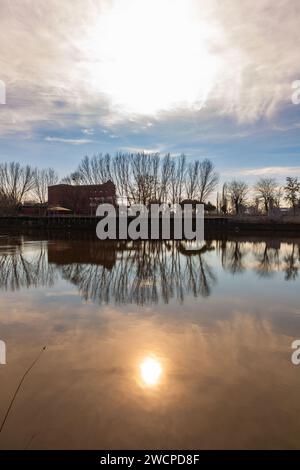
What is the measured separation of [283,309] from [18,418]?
5.30 meters

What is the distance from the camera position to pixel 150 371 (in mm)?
3801

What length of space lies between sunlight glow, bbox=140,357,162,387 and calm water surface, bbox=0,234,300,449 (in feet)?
0.08

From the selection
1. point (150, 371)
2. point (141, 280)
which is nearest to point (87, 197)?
point (141, 280)

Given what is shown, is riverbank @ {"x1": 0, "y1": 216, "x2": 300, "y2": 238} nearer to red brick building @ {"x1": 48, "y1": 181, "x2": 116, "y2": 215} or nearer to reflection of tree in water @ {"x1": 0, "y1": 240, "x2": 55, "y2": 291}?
red brick building @ {"x1": 48, "y1": 181, "x2": 116, "y2": 215}

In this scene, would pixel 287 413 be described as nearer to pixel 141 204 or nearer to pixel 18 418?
pixel 18 418

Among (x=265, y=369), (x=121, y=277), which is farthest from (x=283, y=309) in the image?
(x=121, y=277)

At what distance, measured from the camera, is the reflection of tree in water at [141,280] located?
7.40m

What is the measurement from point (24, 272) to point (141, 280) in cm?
393

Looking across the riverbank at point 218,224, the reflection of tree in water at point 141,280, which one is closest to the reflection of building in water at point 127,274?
the reflection of tree in water at point 141,280

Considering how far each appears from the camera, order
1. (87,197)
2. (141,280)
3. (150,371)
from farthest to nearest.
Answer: (87,197)
(141,280)
(150,371)

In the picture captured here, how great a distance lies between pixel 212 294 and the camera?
7613 mm

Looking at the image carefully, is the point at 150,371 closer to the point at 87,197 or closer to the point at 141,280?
the point at 141,280

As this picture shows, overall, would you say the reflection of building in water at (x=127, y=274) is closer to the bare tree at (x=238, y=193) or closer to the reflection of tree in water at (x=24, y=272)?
the reflection of tree in water at (x=24, y=272)

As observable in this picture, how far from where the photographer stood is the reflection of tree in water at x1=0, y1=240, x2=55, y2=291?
843 cm
